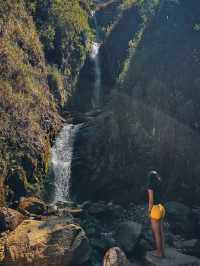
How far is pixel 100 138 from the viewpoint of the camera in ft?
80.2

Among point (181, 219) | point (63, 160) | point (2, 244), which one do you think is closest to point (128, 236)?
point (181, 219)

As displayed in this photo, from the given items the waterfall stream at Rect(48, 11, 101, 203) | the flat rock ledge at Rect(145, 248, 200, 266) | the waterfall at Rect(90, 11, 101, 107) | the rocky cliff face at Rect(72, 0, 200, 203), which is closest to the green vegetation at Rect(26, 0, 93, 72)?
the waterfall at Rect(90, 11, 101, 107)

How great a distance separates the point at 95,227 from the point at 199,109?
9674 mm

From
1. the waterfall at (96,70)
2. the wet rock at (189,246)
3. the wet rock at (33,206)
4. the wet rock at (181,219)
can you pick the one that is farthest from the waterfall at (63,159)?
the waterfall at (96,70)

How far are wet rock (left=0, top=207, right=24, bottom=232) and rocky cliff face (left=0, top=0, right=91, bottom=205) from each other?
182 cm

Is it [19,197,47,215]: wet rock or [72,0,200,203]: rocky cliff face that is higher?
[72,0,200,203]: rocky cliff face

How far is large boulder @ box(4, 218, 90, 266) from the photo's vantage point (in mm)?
12305

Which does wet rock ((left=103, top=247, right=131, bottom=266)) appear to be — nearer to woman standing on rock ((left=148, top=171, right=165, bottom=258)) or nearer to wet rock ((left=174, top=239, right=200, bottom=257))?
woman standing on rock ((left=148, top=171, right=165, bottom=258))

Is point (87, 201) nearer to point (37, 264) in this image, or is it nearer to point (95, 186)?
point (95, 186)

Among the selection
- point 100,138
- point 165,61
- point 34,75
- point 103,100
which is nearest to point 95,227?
point 100,138

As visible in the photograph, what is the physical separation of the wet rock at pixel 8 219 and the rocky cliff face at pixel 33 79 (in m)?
1.82

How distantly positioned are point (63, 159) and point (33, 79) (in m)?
5.31

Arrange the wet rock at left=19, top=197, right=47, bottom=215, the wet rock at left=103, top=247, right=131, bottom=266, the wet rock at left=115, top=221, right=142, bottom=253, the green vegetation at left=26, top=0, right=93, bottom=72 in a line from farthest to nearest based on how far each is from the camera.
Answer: the green vegetation at left=26, top=0, right=93, bottom=72
the wet rock at left=19, top=197, right=47, bottom=215
the wet rock at left=115, top=221, right=142, bottom=253
the wet rock at left=103, top=247, right=131, bottom=266

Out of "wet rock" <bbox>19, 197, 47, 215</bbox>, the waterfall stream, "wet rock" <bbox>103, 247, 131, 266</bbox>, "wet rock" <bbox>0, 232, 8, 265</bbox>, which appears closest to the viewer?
"wet rock" <bbox>103, 247, 131, 266</bbox>
